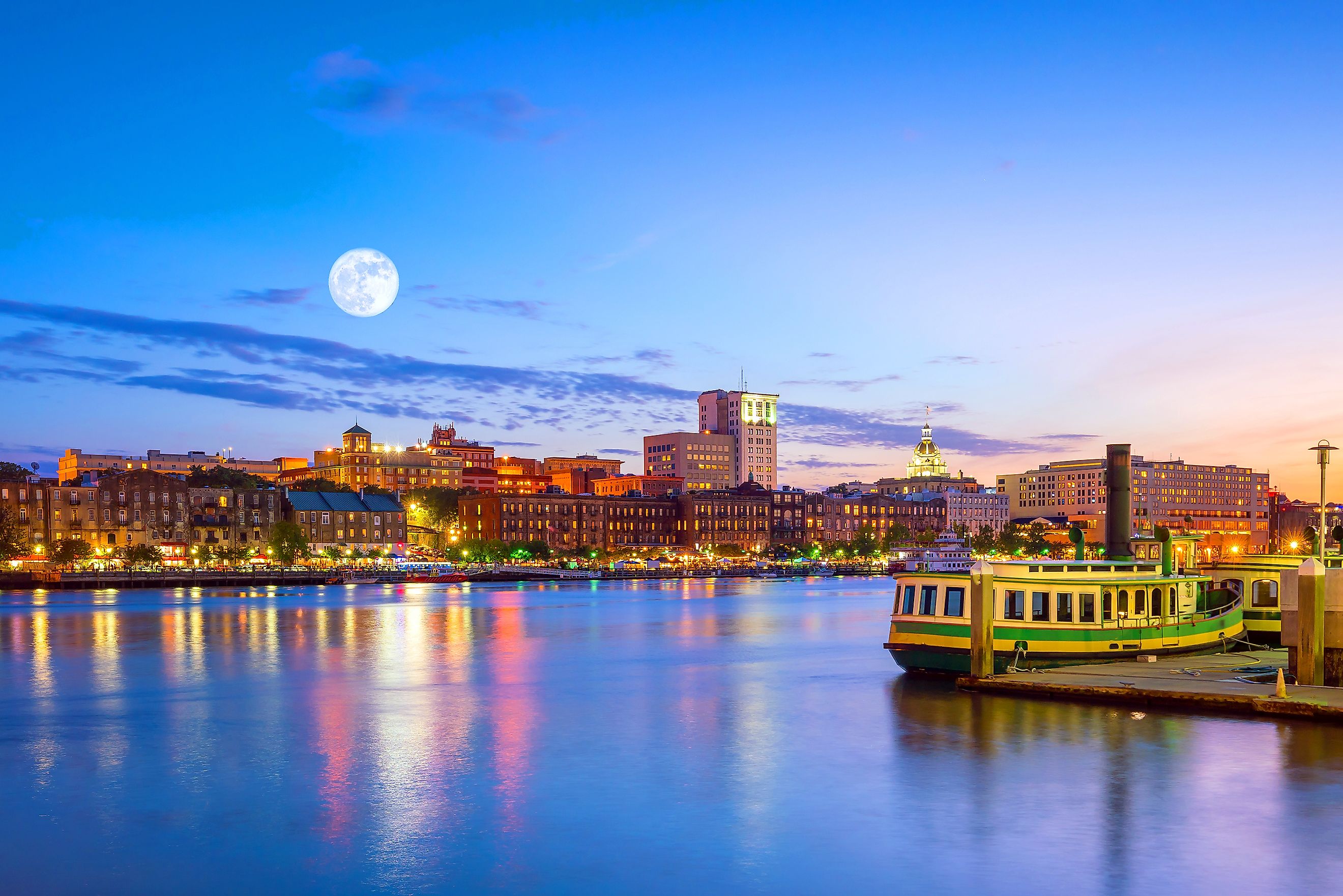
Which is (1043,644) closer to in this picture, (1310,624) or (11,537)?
(1310,624)

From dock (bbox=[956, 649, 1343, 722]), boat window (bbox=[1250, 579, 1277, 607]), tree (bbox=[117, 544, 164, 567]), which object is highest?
boat window (bbox=[1250, 579, 1277, 607])

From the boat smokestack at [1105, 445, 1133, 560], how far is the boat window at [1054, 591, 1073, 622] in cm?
1320

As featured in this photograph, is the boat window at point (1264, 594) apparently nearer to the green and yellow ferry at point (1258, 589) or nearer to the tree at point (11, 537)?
the green and yellow ferry at point (1258, 589)

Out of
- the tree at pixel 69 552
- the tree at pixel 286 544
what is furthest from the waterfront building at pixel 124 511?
the tree at pixel 286 544

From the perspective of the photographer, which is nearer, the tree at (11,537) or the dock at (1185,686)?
the dock at (1185,686)

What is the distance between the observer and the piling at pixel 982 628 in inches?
1681

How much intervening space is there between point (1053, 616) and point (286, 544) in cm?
16294

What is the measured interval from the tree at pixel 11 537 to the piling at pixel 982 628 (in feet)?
526

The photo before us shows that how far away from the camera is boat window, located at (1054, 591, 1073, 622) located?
4647 cm

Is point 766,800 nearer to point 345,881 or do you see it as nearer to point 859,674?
point 345,881

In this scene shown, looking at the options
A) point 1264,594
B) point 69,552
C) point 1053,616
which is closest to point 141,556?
point 69,552

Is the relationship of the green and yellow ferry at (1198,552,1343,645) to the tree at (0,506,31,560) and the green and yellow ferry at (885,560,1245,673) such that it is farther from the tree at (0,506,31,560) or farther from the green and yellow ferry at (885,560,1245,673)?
the tree at (0,506,31,560)

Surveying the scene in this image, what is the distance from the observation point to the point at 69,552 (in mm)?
174500

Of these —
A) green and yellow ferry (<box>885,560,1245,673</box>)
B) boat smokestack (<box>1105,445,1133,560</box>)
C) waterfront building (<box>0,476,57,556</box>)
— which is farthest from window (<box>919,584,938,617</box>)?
waterfront building (<box>0,476,57,556</box>)
